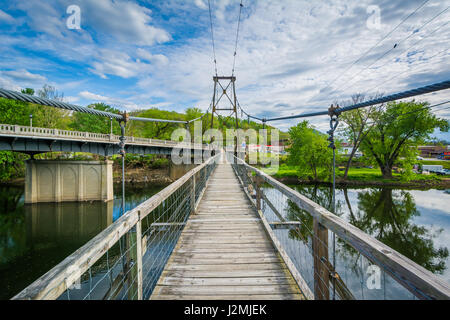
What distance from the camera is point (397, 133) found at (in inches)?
976

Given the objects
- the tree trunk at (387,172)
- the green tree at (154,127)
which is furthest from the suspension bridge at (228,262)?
the green tree at (154,127)

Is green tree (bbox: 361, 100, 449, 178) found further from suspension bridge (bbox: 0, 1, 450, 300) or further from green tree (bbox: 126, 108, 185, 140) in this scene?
green tree (bbox: 126, 108, 185, 140)

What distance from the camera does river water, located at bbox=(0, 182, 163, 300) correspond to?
31.0ft

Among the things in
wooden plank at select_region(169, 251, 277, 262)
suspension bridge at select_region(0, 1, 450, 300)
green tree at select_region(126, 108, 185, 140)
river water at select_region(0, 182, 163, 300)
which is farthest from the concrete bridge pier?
wooden plank at select_region(169, 251, 277, 262)

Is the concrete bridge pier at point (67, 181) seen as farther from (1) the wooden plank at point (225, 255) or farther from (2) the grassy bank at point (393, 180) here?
(1) the wooden plank at point (225, 255)

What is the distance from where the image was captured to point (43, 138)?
16781 mm

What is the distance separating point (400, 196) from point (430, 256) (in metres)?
12.5

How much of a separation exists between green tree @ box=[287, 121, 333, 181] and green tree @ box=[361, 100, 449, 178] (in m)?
5.36

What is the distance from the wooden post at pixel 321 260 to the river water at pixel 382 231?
2.11m

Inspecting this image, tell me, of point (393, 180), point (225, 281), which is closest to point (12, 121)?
point (225, 281)

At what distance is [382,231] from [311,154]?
14.7m

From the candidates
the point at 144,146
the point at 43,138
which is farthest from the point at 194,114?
the point at 43,138
